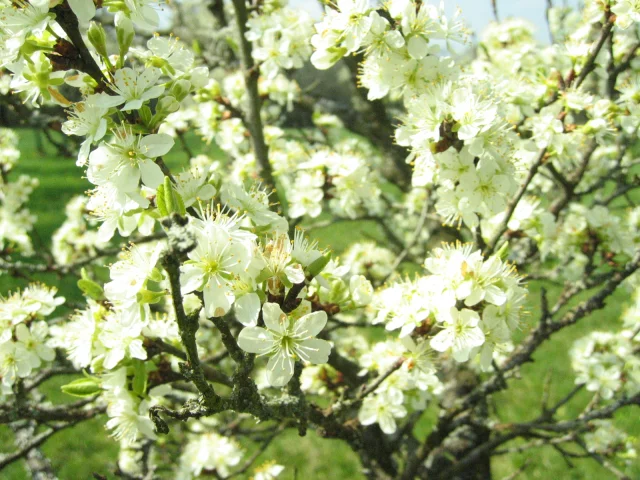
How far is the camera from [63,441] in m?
4.41

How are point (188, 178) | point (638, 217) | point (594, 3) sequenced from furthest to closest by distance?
1. point (638, 217)
2. point (594, 3)
3. point (188, 178)

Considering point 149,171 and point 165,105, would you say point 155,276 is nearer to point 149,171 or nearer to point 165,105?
point 149,171

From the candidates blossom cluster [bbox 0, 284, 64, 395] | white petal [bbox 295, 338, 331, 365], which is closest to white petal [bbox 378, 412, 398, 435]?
white petal [bbox 295, 338, 331, 365]

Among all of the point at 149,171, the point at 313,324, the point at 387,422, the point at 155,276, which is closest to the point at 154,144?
the point at 149,171

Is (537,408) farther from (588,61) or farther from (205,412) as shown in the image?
(205,412)

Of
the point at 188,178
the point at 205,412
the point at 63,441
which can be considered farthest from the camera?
the point at 63,441

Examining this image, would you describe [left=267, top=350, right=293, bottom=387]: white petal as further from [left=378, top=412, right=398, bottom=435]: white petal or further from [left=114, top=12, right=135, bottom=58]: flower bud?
[left=378, top=412, right=398, bottom=435]: white petal

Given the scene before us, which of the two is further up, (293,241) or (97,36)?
(97,36)

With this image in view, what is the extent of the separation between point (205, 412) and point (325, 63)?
1231 millimetres

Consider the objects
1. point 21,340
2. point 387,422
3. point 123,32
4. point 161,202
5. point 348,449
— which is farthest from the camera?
point 348,449

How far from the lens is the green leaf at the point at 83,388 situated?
1475 millimetres

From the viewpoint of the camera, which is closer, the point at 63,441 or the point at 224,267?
the point at 224,267

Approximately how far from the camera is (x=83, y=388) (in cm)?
148

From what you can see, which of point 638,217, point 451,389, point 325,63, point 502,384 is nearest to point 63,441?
point 451,389
